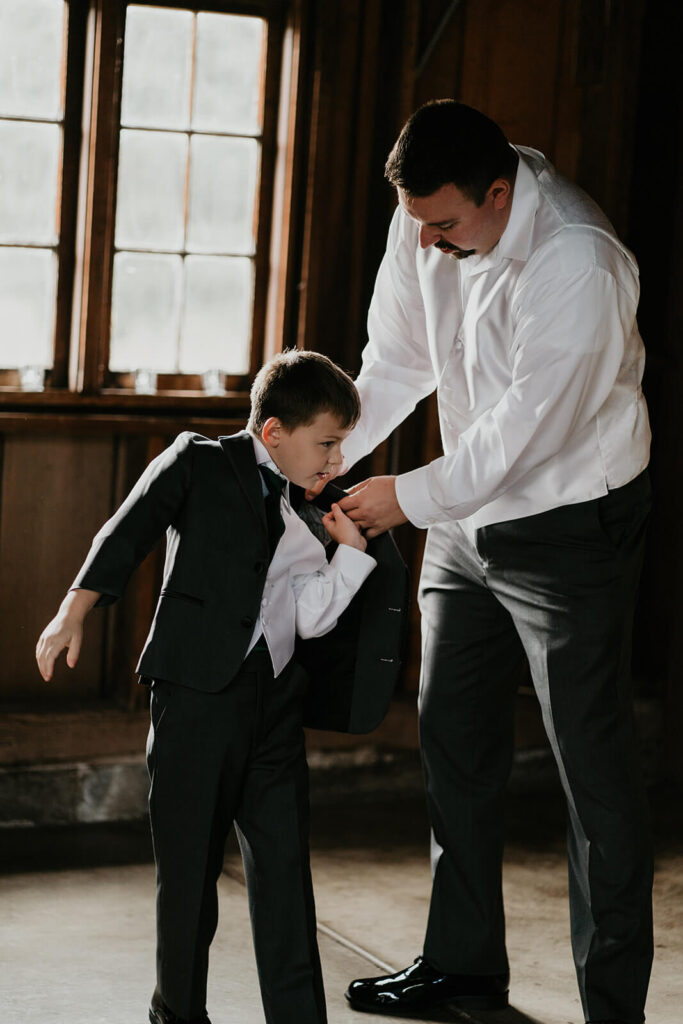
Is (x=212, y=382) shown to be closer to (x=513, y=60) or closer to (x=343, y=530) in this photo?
(x=513, y=60)

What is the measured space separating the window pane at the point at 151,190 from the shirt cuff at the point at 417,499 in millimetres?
1611

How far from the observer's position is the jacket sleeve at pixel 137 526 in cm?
214

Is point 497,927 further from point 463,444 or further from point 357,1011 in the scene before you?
point 463,444

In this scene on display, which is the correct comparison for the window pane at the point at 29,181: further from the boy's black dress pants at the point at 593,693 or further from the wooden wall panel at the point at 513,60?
the boy's black dress pants at the point at 593,693

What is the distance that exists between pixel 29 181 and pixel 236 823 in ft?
6.77

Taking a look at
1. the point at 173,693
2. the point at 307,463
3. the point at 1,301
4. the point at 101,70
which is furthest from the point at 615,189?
the point at 173,693

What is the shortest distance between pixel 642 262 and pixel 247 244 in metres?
1.32

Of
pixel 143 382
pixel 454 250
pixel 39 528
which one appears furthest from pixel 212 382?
pixel 454 250

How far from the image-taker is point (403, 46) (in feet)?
12.4

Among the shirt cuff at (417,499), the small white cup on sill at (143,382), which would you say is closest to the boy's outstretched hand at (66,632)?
the shirt cuff at (417,499)

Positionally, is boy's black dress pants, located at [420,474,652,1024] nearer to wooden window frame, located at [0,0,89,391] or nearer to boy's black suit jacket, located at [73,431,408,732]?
boy's black suit jacket, located at [73,431,408,732]

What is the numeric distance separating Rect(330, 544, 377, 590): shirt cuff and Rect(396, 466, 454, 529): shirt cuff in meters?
0.17

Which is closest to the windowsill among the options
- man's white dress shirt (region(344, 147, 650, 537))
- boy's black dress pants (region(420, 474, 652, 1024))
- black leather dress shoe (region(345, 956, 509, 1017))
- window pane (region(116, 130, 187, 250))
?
window pane (region(116, 130, 187, 250))

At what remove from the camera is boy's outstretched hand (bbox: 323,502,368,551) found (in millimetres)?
2277
